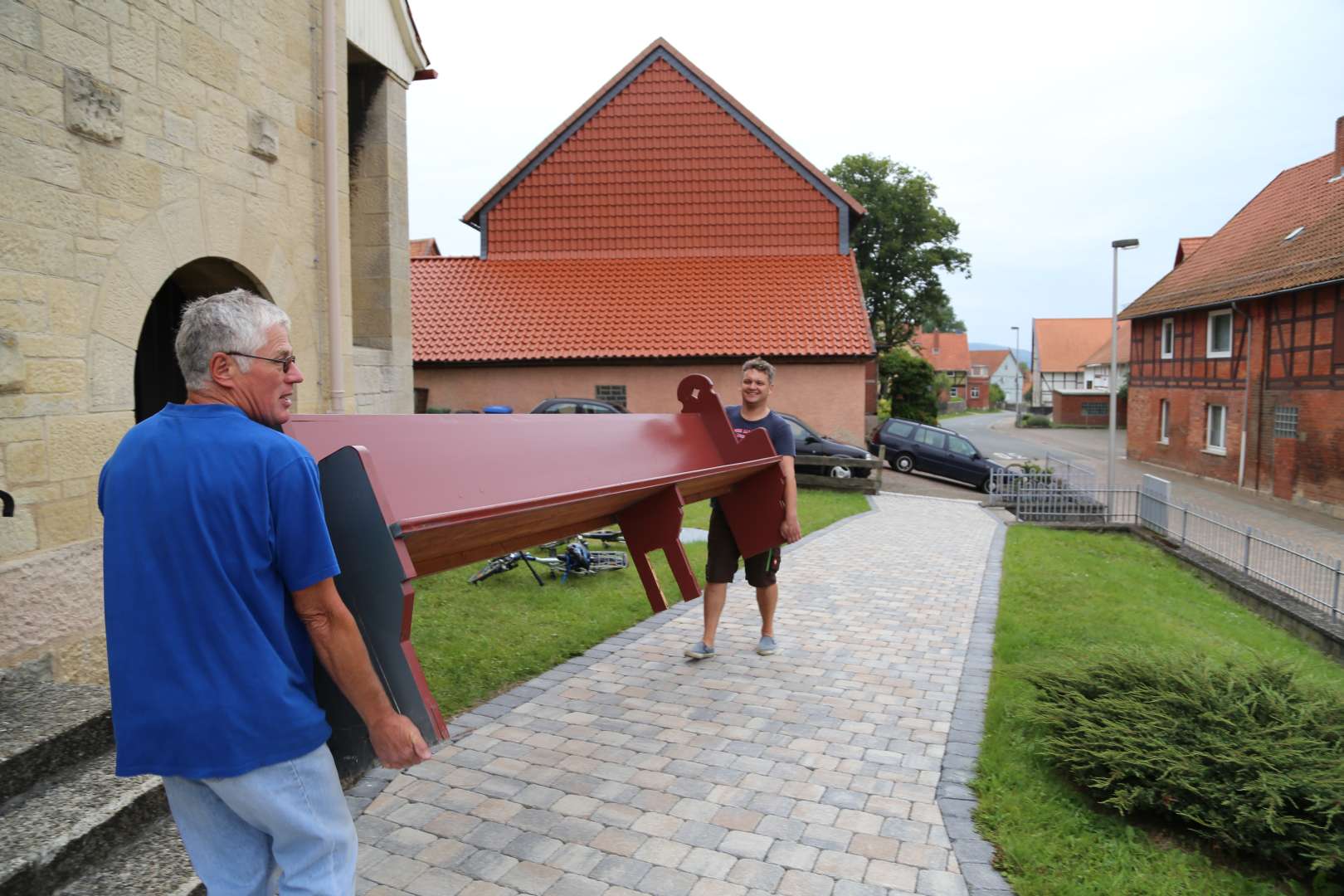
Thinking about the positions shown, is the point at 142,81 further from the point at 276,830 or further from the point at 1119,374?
the point at 1119,374

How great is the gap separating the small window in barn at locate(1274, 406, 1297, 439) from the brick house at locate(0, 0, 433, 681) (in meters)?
22.9

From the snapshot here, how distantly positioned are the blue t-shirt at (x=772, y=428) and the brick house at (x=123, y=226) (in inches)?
128

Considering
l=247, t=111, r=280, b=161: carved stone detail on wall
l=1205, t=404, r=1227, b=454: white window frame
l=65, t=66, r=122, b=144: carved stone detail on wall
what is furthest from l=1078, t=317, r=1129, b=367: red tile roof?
l=65, t=66, r=122, b=144: carved stone detail on wall

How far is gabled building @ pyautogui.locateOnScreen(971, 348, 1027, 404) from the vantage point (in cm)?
10694

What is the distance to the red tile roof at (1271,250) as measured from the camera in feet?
71.3

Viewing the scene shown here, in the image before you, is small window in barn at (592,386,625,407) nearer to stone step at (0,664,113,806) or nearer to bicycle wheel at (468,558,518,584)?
bicycle wheel at (468,558,518,584)

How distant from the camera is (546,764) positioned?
4.31 metres

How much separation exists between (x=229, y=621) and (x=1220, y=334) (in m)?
30.5

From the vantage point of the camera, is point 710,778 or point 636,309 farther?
point 636,309

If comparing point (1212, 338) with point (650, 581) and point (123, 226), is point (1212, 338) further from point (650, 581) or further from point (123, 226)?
point (123, 226)

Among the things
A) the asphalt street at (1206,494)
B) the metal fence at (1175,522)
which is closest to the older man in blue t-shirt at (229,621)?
the metal fence at (1175,522)

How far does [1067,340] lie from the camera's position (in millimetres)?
67812

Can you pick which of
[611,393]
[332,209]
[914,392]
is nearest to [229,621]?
[332,209]

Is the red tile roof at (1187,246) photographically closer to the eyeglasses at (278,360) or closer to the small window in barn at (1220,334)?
the small window in barn at (1220,334)
